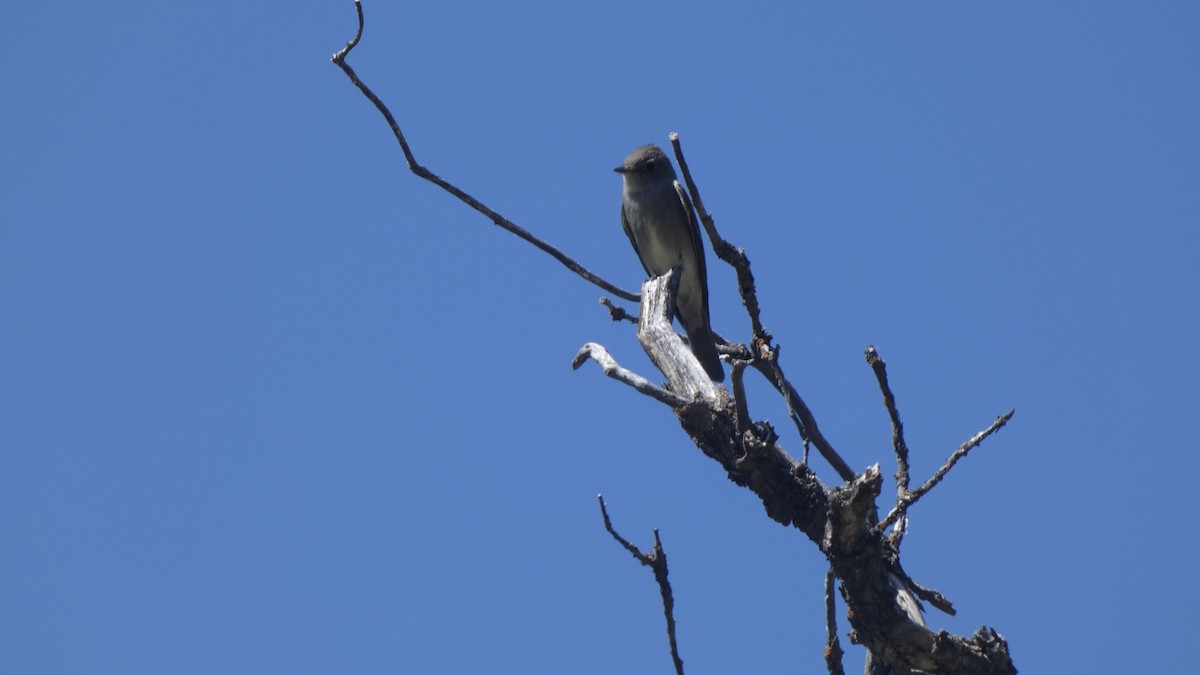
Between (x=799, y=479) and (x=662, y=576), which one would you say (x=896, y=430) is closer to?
(x=799, y=479)

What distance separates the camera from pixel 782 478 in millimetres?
4391

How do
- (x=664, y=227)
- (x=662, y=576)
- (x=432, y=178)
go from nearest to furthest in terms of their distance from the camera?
1. (x=662, y=576)
2. (x=432, y=178)
3. (x=664, y=227)

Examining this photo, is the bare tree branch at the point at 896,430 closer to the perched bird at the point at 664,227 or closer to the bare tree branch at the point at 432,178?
the bare tree branch at the point at 432,178

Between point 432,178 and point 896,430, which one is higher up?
point 432,178

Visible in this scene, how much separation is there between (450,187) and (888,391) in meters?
2.26

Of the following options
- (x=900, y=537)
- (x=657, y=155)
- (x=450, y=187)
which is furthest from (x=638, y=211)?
(x=900, y=537)

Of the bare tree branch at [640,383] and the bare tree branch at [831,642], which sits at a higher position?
the bare tree branch at [640,383]

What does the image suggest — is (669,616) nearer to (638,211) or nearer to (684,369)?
(684,369)

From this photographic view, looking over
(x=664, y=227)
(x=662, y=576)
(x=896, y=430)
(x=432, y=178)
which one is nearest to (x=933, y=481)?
(x=896, y=430)

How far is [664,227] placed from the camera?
8.66 meters

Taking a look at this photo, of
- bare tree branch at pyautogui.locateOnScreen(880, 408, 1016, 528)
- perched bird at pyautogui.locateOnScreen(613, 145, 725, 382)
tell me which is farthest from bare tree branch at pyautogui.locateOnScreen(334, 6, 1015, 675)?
perched bird at pyautogui.locateOnScreen(613, 145, 725, 382)

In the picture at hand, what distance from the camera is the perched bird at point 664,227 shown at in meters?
8.28

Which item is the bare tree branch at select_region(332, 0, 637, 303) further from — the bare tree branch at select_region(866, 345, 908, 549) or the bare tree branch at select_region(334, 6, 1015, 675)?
the bare tree branch at select_region(866, 345, 908, 549)

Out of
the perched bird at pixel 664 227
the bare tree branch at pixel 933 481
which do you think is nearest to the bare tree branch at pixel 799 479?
the bare tree branch at pixel 933 481
